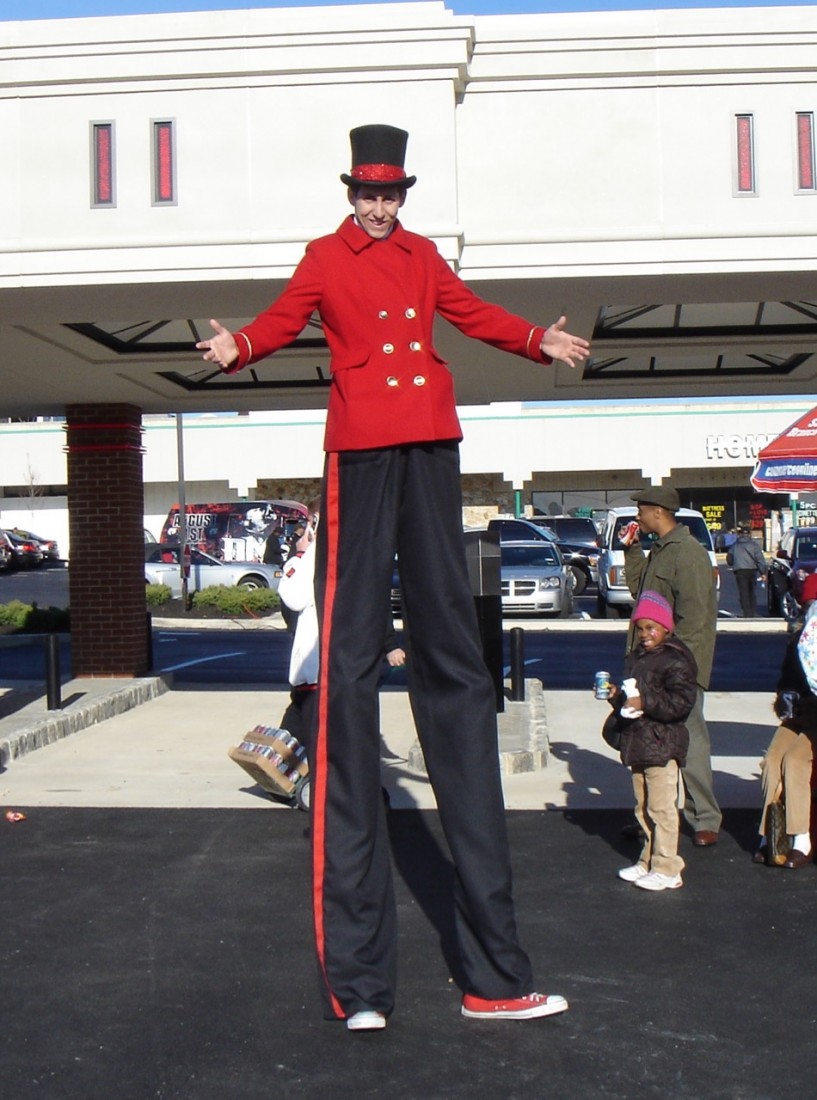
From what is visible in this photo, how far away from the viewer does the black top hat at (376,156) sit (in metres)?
4.20

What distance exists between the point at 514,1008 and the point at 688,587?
3181mm

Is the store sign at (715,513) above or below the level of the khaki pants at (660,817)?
above

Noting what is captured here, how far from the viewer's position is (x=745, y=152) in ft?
27.1

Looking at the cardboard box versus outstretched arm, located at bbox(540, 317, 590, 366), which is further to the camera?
the cardboard box

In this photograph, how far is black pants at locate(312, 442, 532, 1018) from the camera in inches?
162

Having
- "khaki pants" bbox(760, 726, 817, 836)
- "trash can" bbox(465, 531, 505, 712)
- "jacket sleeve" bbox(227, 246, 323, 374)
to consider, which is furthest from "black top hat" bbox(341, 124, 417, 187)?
"trash can" bbox(465, 531, 505, 712)

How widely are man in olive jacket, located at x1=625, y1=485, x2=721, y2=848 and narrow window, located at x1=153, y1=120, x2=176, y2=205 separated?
3.45 m

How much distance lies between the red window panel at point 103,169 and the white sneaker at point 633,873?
5.00 m

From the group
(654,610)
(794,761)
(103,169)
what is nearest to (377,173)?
(654,610)

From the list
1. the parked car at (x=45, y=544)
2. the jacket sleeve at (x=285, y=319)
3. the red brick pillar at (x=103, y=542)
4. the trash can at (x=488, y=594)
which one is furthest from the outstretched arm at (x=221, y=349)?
the parked car at (x=45, y=544)

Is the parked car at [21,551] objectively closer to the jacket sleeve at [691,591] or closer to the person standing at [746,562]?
the person standing at [746,562]

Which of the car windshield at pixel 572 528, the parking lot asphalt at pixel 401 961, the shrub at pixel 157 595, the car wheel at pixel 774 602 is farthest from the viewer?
the car windshield at pixel 572 528

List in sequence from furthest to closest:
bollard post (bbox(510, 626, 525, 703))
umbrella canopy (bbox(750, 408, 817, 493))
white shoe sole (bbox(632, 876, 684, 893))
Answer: bollard post (bbox(510, 626, 525, 703))
umbrella canopy (bbox(750, 408, 817, 493))
white shoe sole (bbox(632, 876, 684, 893))

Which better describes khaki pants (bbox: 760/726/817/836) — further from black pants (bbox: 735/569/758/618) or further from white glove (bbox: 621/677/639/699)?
black pants (bbox: 735/569/758/618)
